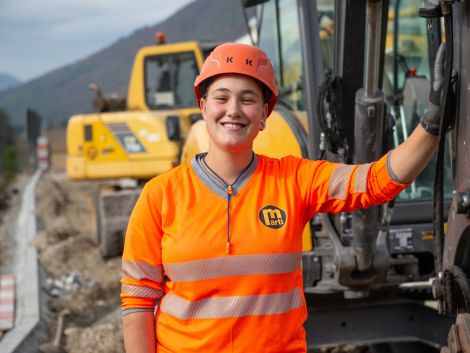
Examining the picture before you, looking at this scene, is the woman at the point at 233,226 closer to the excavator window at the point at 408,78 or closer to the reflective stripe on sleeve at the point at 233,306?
the reflective stripe on sleeve at the point at 233,306

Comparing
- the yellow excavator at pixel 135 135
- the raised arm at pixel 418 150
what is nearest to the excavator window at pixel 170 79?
the yellow excavator at pixel 135 135

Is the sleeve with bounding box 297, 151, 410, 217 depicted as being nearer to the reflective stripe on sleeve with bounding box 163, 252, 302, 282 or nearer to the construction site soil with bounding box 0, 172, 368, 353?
the reflective stripe on sleeve with bounding box 163, 252, 302, 282

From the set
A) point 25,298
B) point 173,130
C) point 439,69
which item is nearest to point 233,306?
point 439,69

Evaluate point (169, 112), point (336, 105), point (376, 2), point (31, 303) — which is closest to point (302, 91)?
point (336, 105)

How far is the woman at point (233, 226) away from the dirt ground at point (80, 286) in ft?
12.7

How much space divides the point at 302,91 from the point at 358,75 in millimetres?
1210

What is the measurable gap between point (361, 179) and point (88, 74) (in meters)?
88.6

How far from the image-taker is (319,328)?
561 centimetres

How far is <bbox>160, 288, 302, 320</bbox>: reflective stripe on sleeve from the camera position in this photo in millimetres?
2742

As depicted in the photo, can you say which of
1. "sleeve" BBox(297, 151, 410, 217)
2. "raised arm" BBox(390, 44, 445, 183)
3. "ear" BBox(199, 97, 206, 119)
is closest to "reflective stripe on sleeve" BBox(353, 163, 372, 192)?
"sleeve" BBox(297, 151, 410, 217)

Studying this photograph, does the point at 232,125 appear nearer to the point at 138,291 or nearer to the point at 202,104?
the point at 202,104

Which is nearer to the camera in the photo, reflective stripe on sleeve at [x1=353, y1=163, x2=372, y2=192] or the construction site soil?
reflective stripe on sleeve at [x1=353, y1=163, x2=372, y2=192]

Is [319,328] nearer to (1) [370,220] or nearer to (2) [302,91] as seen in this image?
(1) [370,220]

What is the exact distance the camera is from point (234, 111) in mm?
2803
